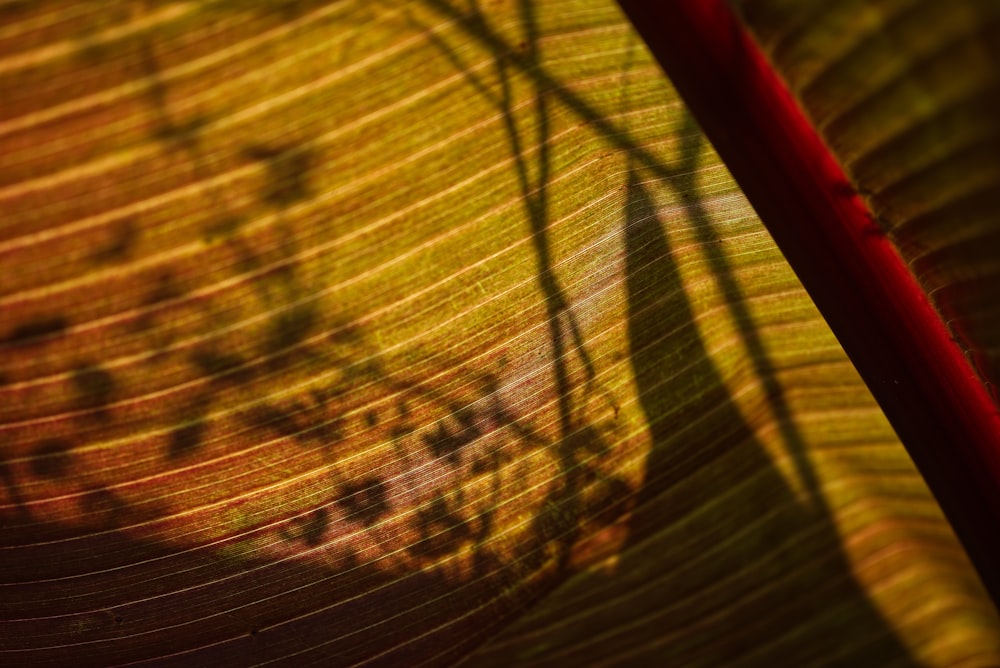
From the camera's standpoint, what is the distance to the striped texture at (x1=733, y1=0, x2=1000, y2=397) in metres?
0.70

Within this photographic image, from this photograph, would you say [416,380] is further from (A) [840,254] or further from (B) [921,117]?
(B) [921,117]

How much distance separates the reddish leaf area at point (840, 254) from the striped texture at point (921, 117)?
26 millimetres

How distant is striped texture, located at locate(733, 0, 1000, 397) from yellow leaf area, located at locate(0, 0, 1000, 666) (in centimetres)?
46

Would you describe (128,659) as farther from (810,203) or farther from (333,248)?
(810,203)

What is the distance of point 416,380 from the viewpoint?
129 centimetres

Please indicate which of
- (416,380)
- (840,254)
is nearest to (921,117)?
(840,254)

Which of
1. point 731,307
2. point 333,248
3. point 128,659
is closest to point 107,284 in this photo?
point 333,248

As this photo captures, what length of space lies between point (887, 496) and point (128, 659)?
4.70 ft

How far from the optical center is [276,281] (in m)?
1.26

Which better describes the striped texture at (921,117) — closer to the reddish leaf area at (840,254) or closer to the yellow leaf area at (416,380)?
the reddish leaf area at (840,254)

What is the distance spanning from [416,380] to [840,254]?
0.75 meters

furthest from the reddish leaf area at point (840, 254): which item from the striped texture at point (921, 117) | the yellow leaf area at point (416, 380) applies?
the yellow leaf area at point (416, 380)

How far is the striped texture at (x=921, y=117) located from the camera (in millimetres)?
704

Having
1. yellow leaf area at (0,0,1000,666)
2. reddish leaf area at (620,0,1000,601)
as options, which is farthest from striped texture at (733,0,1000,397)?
yellow leaf area at (0,0,1000,666)
